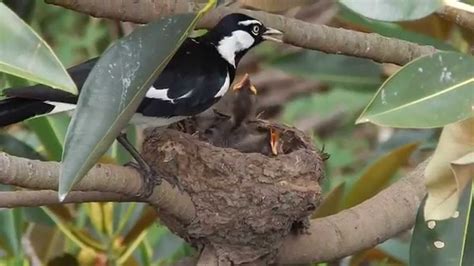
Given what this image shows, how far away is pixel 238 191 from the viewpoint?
2.01 metres

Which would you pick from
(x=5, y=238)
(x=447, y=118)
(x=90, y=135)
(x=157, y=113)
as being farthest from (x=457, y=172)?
(x=5, y=238)

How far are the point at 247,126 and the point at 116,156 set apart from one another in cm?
41

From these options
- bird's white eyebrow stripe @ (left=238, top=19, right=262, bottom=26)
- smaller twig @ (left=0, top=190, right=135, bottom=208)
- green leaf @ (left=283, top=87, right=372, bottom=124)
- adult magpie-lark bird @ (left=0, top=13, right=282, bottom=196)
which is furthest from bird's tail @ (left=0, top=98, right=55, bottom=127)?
green leaf @ (left=283, top=87, right=372, bottom=124)

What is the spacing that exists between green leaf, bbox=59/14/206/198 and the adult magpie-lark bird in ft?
1.38

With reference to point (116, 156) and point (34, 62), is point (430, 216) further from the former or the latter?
point (116, 156)

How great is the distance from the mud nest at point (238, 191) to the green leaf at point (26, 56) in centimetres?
88

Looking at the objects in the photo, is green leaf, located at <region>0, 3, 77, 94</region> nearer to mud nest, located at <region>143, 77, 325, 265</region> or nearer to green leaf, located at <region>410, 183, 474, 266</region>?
green leaf, located at <region>410, 183, 474, 266</region>

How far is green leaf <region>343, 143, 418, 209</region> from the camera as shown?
2.24 m

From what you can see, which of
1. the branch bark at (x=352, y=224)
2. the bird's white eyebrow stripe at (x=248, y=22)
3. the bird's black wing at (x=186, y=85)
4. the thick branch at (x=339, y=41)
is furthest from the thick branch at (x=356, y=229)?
the bird's white eyebrow stripe at (x=248, y=22)

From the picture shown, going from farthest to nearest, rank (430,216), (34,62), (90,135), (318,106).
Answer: (318,106) < (430,216) < (90,135) < (34,62)

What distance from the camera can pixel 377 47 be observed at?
1.88 m

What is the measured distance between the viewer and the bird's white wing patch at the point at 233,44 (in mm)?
2383

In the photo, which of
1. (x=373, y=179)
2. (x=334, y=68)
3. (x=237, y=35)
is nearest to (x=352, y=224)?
(x=373, y=179)

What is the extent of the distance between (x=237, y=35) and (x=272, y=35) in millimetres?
279
